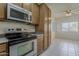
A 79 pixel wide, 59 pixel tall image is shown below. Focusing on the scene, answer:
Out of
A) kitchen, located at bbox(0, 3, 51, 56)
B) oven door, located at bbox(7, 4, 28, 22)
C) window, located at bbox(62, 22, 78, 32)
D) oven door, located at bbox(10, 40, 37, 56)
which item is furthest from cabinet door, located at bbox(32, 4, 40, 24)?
window, located at bbox(62, 22, 78, 32)

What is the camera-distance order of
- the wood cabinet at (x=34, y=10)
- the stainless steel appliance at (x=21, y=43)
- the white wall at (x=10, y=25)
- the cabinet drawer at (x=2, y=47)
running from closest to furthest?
the cabinet drawer at (x=2, y=47) < the stainless steel appliance at (x=21, y=43) < the white wall at (x=10, y=25) < the wood cabinet at (x=34, y=10)

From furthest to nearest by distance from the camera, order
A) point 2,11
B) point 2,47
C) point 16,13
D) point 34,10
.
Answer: point 34,10 → point 16,13 → point 2,11 → point 2,47

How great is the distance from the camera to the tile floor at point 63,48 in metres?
1.62

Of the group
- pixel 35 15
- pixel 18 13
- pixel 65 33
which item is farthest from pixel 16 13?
pixel 65 33

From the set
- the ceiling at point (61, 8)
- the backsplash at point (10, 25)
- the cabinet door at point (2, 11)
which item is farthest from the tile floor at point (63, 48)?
the cabinet door at point (2, 11)

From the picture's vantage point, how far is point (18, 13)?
162cm

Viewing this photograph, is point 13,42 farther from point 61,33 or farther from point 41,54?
point 61,33

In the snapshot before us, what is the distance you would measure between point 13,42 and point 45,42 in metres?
0.57

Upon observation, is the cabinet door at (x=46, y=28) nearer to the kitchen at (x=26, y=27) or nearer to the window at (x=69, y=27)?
the kitchen at (x=26, y=27)

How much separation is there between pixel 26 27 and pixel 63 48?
0.68 m

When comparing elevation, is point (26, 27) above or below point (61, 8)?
below

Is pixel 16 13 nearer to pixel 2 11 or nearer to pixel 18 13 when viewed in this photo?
pixel 18 13

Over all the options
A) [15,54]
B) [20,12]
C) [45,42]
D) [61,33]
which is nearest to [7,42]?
[15,54]

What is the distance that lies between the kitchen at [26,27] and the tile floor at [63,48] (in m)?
0.09
